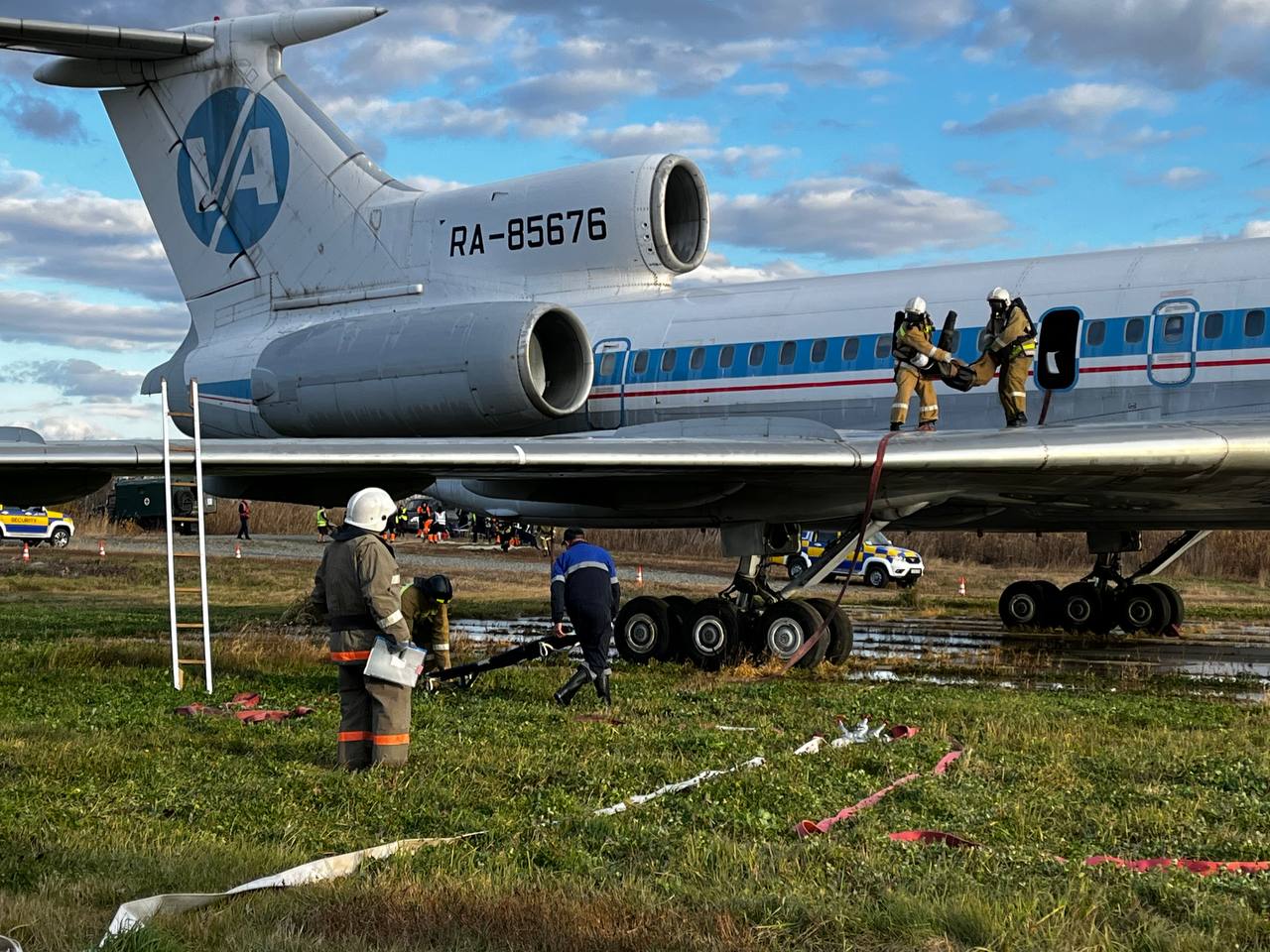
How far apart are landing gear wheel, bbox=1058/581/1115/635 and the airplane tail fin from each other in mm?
10412

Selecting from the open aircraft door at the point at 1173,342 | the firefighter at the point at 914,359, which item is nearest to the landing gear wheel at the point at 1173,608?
the open aircraft door at the point at 1173,342

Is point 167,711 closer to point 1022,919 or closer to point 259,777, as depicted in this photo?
point 259,777

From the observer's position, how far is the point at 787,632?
1447 centimetres

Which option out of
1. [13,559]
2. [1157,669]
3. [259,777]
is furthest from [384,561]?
[13,559]

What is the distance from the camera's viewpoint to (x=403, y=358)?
16.2 meters

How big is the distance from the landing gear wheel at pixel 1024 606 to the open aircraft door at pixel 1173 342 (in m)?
7.67

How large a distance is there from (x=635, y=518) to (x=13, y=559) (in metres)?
26.6

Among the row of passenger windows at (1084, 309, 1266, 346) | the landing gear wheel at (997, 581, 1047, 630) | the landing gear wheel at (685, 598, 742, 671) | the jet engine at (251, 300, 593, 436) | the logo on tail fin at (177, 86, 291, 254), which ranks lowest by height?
the landing gear wheel at (685, 598, 742, 671)

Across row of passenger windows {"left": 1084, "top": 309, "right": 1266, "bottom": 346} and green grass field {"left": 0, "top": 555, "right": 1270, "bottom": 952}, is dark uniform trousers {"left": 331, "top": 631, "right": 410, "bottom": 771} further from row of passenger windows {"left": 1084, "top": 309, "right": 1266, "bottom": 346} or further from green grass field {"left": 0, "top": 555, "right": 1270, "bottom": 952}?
row of passenger windows {"left": 1084, "top": 309, "right": 1266, "bottom": 346}

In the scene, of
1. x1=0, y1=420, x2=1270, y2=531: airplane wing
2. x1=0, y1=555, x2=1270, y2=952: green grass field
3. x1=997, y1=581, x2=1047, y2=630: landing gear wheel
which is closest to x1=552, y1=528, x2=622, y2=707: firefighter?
x1=0, y1=555, x2=1270, y2=952: green grass field

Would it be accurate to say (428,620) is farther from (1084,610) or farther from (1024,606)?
(1084,610)

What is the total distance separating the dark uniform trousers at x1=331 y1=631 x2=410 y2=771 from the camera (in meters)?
8.01

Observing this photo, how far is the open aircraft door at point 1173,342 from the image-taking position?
12.9 metres

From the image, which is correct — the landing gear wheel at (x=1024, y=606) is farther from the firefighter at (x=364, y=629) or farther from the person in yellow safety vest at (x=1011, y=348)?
the firefighter at (x=364, y=629)
